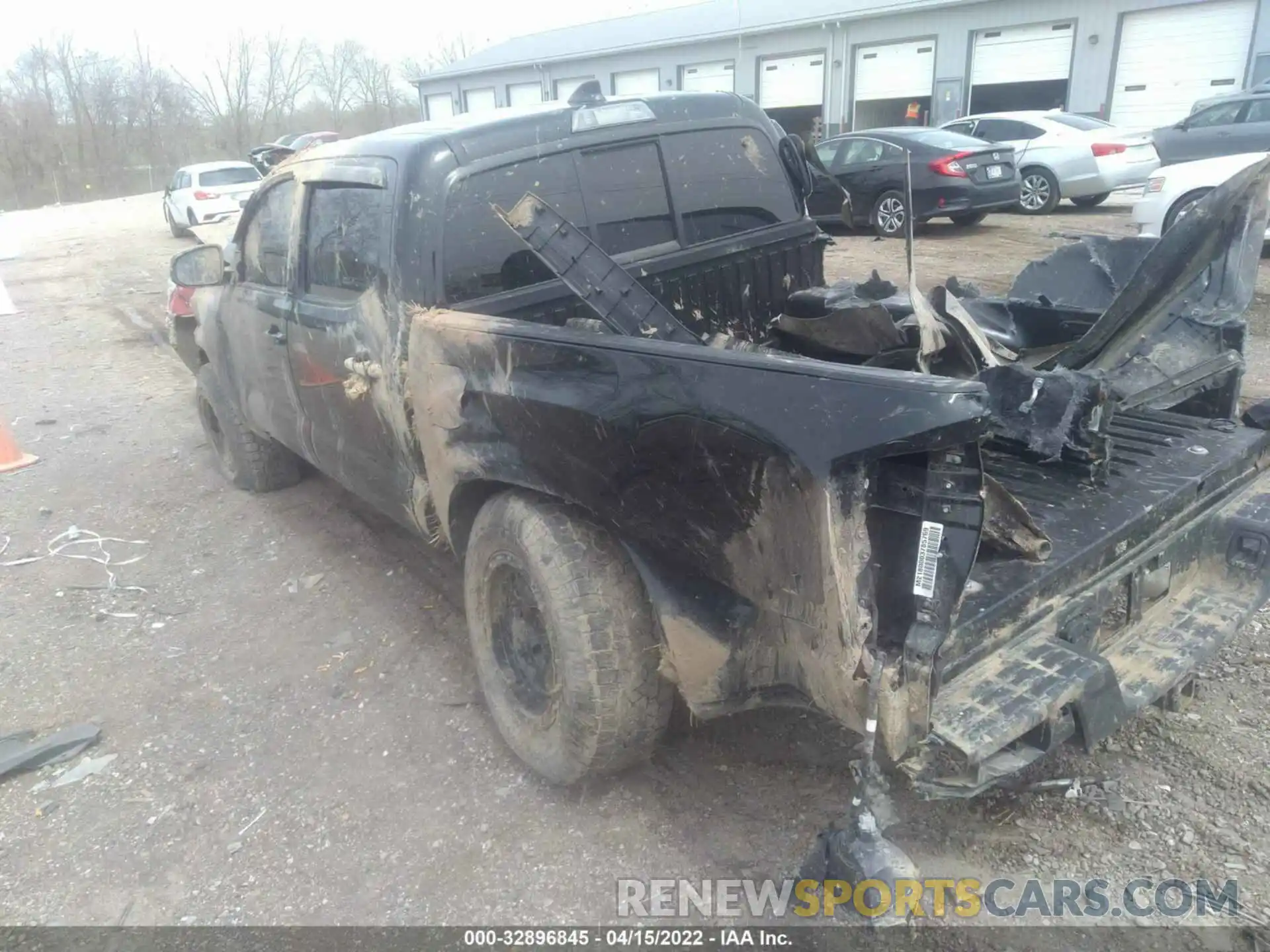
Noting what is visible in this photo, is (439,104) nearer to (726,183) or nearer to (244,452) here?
(244,452)

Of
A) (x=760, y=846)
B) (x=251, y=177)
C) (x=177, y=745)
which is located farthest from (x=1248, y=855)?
(x=251, y=177)

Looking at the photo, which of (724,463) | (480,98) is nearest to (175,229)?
(480,98)

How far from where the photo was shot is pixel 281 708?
3.50 metres

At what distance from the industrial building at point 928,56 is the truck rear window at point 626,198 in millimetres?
11934

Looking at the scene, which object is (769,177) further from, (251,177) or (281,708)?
(251,177)

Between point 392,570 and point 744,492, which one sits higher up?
point 744,492

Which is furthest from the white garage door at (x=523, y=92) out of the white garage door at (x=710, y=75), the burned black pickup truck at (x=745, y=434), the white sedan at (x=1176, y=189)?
the burned black pickup truck at (x=745, y=434)

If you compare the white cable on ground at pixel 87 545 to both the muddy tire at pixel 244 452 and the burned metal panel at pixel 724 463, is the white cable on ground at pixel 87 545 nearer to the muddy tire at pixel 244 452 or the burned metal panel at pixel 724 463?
the muddy tire at pixel 244 452

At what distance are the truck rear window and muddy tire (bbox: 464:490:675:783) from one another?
85cm

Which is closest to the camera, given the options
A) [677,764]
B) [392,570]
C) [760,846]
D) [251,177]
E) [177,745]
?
[760,846]

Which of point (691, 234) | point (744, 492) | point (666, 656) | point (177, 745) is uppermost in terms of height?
point (691, 234)

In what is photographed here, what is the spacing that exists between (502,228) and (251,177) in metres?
19.4

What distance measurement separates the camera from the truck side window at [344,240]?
320 centimetres

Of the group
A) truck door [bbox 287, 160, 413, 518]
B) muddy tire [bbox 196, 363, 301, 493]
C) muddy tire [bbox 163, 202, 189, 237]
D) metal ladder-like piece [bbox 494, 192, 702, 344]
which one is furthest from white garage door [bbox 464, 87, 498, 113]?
metal ladder-like piece [bbox 494, 192, 702, 344]
